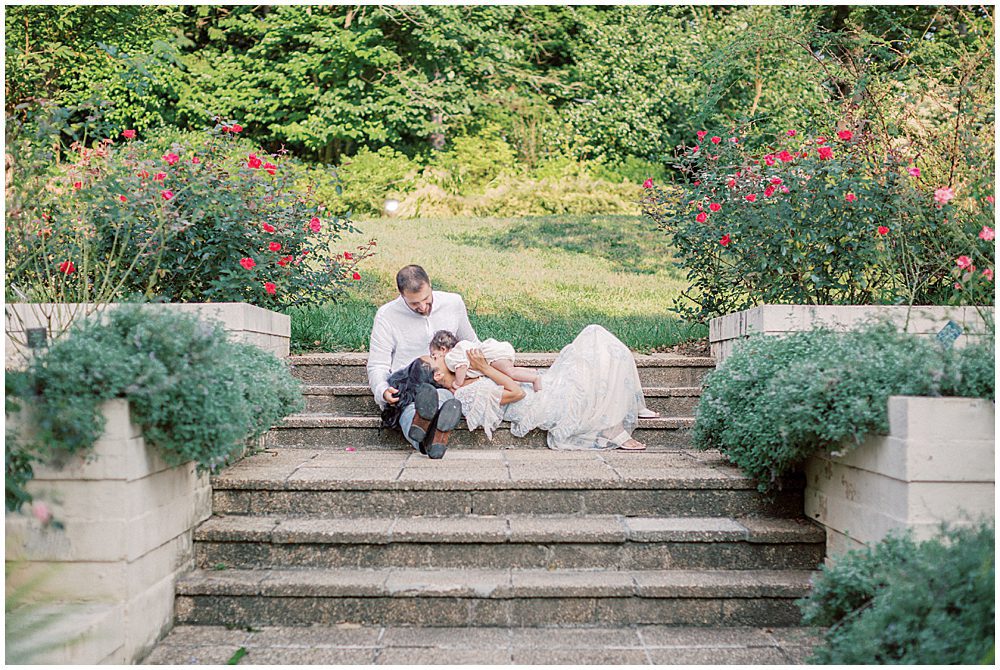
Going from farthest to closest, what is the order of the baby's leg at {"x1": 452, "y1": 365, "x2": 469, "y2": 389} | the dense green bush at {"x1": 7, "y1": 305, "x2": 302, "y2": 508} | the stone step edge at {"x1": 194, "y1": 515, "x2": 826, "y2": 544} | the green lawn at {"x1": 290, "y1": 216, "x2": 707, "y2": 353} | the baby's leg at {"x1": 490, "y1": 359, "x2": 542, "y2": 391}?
1. the green lawn at {"x1": 290, "y1": 216, "x2": 707, "y2": 353}
2. the baby's leg at {"x1": 490, "y1": 359, "x2": 542, "y2": 391}
3. the baby's leg at {"x1": 452, "y1": 365, "x2": 469, "y2": 389}
4. the stone step edge at {"x1": 194, "y1": 515, "x2": 826, "y2": 544}
5. the dense green bush at {"x1": 7, "y1": 305, "x2": 302, "y2": 508}

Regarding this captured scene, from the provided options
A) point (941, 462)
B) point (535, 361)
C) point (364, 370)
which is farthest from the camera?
point (535, 361)

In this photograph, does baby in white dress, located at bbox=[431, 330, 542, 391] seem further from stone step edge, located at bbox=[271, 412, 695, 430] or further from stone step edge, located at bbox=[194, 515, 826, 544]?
stone step edge, located at bbox=[194, 515, 826, 544]

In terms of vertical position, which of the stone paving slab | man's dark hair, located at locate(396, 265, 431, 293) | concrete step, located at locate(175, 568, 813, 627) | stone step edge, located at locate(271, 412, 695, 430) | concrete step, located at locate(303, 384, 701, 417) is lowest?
the stone paving slab

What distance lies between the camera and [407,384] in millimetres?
4488

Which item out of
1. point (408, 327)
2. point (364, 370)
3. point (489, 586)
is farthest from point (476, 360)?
point (489, 586)

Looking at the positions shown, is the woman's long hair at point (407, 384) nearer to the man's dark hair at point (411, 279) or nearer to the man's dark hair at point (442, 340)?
the man's dark hair at point (442, 340)

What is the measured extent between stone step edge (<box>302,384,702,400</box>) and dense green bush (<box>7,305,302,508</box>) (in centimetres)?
172

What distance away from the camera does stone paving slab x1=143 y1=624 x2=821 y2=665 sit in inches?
109

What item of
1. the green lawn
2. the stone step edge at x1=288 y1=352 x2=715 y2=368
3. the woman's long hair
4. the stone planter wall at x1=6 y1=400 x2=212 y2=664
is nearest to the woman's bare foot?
the stone step edge at x1=288 y1=352 x2=715 y2=368

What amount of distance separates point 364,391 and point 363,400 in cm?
7

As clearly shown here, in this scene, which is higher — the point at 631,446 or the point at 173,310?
the point at 173,310

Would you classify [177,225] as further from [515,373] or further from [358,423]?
[515,373]

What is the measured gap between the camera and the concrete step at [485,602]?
121 inches

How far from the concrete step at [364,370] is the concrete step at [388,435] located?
29.1 inches
